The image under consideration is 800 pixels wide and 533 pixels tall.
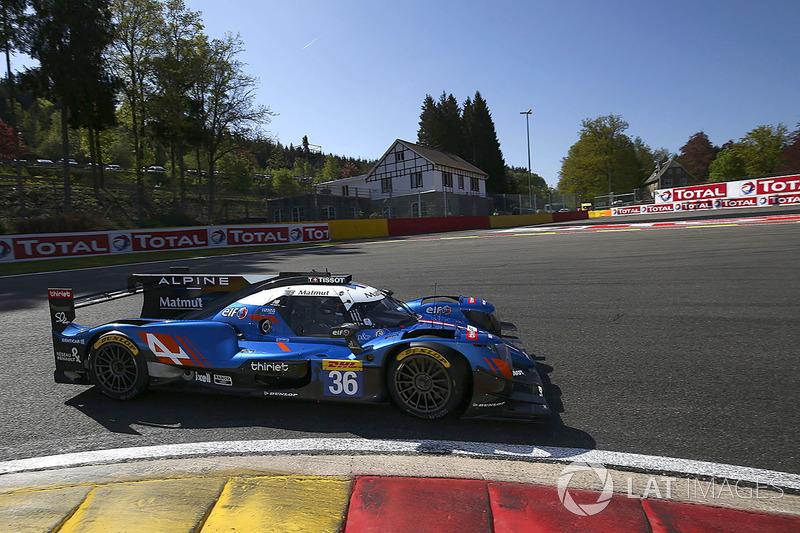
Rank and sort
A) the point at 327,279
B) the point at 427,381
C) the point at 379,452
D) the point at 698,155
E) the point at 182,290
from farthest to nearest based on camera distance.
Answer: the point at 698,155
the point at 182,290
the point at 327,279
the point at 427,381
the point at 379,452

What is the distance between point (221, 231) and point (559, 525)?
2329 centimetres

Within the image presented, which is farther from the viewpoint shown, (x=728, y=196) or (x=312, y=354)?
(x=728, y=196)

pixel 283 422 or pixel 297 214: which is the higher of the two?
pixel 297 214

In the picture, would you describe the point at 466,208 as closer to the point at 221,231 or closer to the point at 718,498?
the point at 221,231

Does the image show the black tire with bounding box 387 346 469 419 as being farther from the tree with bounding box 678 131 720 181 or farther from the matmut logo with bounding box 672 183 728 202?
the tree with bounding box 678 131 720 181

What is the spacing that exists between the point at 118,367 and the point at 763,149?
78.1 meters

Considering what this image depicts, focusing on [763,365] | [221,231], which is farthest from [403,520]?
[221,231]

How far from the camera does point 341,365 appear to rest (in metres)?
3.76

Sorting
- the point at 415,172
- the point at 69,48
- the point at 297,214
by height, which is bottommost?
the point at 297,214

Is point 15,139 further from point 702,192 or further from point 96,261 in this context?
point 702,192

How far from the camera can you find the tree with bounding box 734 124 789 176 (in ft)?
196

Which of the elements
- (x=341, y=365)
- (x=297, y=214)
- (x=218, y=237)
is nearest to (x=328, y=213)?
(x=297, y=214)

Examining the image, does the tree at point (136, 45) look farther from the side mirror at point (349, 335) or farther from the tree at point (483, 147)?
the tree at point (483, 147)

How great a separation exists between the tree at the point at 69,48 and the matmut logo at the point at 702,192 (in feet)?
144
